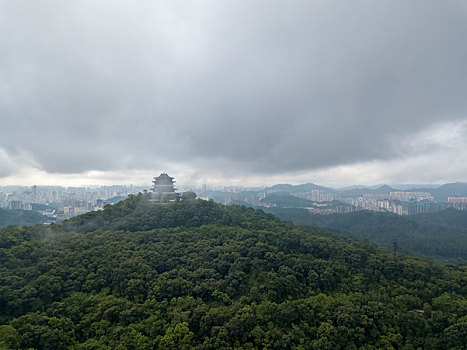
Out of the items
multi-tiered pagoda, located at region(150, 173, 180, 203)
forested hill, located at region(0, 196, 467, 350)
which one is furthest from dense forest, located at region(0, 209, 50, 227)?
forested hill, located at region(0, 196, 467, 350)

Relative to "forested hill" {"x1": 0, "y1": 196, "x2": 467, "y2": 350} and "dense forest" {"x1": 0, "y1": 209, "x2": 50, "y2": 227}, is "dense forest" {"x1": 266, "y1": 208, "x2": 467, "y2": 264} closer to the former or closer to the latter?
"forested hill" {"x1": 0, "y1": 196, "x2": 467, "y2": 350}

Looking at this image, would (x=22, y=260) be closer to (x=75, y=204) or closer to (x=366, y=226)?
(x=366, y=226)

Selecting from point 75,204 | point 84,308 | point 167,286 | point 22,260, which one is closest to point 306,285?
point 167,286

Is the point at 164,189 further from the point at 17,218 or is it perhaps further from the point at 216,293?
the point at 17,218

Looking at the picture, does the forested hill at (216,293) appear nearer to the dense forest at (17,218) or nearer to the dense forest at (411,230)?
the dense forest at (411,230)

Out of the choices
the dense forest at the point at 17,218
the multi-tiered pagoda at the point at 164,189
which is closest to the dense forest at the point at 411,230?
the multi-tiered pagoda at the point at 164,189

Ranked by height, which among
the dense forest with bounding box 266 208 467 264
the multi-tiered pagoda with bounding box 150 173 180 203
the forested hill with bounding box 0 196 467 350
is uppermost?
the multi-tiered pagoda with bounding box 150 173 180 203
